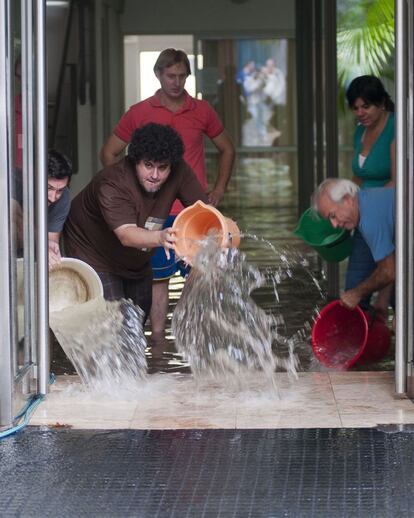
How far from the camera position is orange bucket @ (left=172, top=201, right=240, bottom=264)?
5148mm

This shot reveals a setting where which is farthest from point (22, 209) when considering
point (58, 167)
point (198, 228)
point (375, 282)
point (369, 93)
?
point (369, 93)

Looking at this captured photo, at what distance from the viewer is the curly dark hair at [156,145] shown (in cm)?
530

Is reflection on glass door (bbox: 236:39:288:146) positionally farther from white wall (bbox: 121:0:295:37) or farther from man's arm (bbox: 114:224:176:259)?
man's arm (bbox: 114:224:176:259)

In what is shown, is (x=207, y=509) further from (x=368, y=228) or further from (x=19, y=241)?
(x=368, y=228)

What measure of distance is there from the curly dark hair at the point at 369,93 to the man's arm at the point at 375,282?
1199 mm

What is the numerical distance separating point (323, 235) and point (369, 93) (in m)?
0.82

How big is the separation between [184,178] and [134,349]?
0.89 m

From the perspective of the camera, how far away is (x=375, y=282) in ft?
18.4

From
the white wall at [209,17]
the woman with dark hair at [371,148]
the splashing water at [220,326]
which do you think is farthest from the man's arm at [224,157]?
the white wall at [209,17]

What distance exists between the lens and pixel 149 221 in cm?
559

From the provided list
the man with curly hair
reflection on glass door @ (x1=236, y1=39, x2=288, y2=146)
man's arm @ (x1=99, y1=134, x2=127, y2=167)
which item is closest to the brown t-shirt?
the man with curly hair

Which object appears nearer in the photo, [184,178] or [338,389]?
[338,389]

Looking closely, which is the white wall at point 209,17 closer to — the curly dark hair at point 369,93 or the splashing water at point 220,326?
the curly dark hair at point 369,93

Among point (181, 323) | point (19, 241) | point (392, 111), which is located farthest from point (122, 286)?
point (392, 111)
